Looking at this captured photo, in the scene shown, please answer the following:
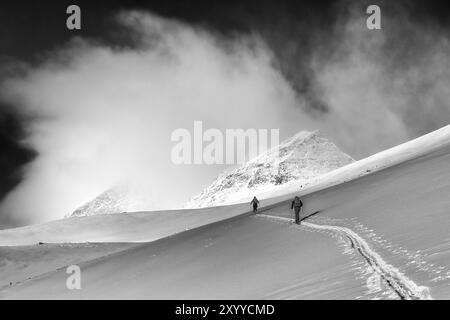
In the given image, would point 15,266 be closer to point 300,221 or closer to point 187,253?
point 187,253

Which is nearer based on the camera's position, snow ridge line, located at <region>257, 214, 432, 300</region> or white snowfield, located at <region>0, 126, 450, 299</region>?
snow ridge line, located at <region>257, 214, 432, 300</region>

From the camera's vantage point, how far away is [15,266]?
3434 cm

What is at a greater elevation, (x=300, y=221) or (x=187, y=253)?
(x=300, y=221)

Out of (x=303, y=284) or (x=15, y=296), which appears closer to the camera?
(x=303, y=284)

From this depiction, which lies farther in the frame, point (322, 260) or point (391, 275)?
point (322, 260)

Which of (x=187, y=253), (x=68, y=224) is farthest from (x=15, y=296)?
(x=68, y=224)

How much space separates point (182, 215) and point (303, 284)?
164 ft

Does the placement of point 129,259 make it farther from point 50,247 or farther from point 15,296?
point 50,247

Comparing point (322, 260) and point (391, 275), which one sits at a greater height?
point (322, 260)

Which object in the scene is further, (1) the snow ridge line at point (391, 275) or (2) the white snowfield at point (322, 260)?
(2) the white snowfield at point (322, 260)

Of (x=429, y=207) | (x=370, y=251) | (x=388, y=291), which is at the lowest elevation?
(x=388, y=291)
